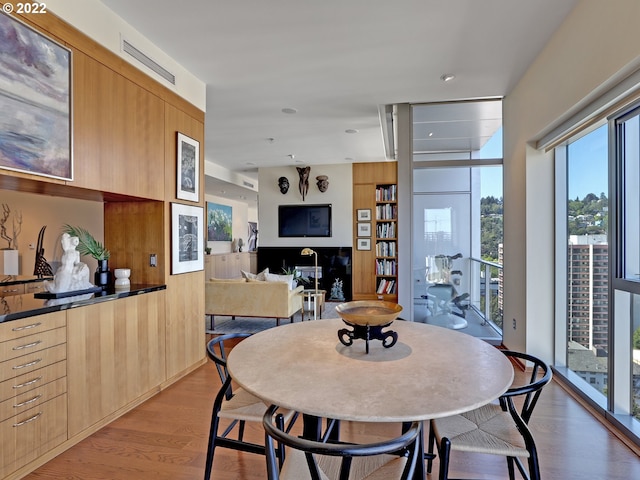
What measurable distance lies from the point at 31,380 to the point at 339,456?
5.91ft

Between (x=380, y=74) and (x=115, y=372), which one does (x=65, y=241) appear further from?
(x=380, y=74)

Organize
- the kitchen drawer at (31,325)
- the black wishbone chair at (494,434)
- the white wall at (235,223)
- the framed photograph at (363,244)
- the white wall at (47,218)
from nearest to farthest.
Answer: the black wishbone chair at (494,434) < the kitchen drawer at (31,325) < the white wall at (47,218) < the framed photograph at (363,244) < the white wall at (235,223)

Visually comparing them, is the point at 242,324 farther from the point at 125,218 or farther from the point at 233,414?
the point at 233,414

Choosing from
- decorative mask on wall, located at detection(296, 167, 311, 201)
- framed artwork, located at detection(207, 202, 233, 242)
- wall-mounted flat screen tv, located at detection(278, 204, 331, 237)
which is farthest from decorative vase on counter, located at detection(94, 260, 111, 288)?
Answer: framed artwork, located at detection(207, 202, 233, 242)

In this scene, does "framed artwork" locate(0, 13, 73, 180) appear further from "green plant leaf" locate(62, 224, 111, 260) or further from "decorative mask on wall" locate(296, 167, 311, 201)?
"decorative mask on wall" locate(296, 167, 311, 201)

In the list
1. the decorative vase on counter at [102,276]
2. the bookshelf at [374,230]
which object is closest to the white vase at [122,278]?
the decorative vase on counter at [102,276]

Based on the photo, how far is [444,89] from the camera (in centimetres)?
352

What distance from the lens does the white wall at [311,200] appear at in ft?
23.9

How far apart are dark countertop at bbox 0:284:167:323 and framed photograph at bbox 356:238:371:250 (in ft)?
16.7

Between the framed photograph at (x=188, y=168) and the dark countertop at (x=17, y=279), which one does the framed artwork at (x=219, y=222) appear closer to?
the framed photograph at (x=188, y=168)

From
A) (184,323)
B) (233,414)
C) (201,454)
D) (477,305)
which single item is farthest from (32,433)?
(477,305)

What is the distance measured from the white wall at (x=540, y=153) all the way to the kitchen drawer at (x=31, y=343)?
→ 11.4 feet

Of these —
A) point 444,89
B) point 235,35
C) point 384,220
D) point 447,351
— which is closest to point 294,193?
point 384,220

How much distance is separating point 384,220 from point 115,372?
5.61 meters
